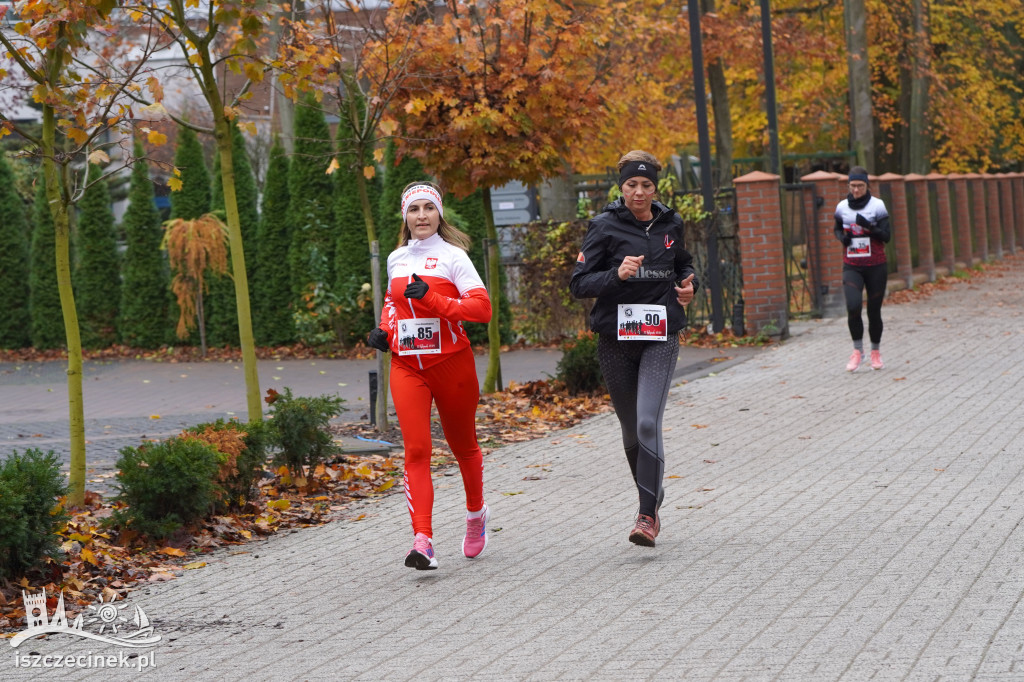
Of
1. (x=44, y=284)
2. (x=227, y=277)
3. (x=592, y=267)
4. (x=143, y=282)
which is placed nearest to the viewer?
(x=592, y=267)

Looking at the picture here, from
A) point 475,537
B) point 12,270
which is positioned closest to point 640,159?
point 475,537

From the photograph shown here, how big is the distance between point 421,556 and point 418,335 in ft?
3.40

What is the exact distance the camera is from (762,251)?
1811 cm

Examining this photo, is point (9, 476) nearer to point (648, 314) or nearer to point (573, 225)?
point (648, 314)

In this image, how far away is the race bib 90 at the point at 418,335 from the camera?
647 centimetres

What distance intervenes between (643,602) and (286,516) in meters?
3.18

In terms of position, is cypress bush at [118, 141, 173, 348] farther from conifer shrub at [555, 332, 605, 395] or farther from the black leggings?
the black leggings

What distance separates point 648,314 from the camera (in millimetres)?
6664

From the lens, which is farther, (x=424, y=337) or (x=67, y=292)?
(x=67, y=292)


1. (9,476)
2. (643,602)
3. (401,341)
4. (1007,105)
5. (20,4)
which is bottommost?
(643,602)

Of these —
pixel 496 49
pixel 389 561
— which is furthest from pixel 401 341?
pixel 496 49

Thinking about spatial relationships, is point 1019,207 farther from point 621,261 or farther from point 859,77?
point 621,261

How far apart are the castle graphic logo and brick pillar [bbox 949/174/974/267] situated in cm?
2668

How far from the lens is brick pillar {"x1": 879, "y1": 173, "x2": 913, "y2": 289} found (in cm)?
2459
